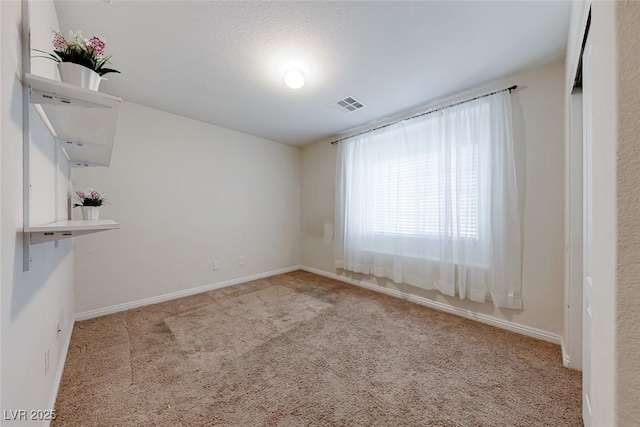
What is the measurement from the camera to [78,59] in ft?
3.45

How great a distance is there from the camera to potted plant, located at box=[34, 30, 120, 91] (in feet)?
3.34

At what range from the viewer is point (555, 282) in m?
2.02

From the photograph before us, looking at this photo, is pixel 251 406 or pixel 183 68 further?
pixel 183 68

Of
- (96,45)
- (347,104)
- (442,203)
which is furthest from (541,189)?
(96,45)

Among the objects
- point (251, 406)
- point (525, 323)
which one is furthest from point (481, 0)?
point (251, 406)

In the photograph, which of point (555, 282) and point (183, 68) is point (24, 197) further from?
point (555, 282)

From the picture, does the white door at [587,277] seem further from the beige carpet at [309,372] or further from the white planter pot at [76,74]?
the white planter pot at [76,74]

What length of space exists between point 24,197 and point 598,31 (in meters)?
1.94

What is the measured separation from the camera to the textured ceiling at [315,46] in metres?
1.56

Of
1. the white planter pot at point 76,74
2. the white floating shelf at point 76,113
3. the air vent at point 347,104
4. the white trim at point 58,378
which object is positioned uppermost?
the air vent at point 347,104

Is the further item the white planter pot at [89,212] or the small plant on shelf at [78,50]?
the white planter pot at [89,212]

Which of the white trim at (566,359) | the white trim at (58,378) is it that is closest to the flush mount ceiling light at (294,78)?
the white trim at (58,378)

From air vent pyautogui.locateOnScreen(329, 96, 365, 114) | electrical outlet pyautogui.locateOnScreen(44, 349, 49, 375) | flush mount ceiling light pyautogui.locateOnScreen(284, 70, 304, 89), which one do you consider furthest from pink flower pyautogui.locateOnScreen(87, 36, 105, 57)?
air vent pyautogui.locateOnScreen(329, 96, 365, 114)

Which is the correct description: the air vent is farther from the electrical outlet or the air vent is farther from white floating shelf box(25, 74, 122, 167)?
the electrical outlet
